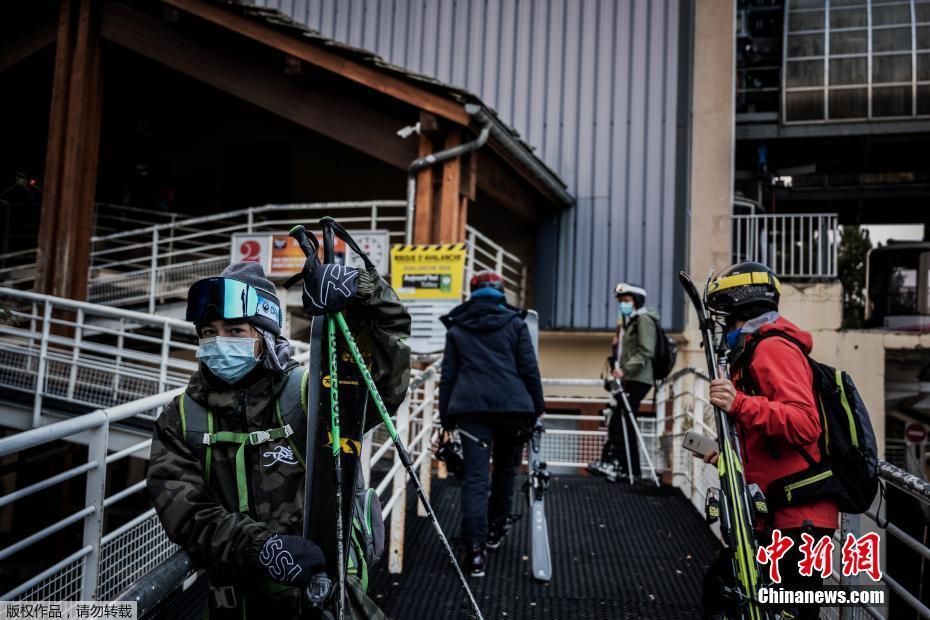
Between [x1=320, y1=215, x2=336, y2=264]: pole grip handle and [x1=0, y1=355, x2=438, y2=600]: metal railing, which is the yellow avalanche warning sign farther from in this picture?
[x1=320, y1=215, x2=336, y2=264]: pole grip handle

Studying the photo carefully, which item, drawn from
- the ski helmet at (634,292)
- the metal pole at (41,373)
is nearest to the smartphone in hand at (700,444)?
the ski helmet at (634,292)

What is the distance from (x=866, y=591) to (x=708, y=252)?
29.7ft

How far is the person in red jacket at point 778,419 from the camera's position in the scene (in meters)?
2.55

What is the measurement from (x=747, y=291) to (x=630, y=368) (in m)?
3.51

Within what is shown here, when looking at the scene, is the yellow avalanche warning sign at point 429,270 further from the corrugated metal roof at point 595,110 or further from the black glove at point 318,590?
the black glove at point 318,590

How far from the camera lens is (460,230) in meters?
8.70

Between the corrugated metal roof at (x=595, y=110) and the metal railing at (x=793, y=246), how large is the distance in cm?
121

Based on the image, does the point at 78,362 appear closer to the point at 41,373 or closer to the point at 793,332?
the point at 41,373

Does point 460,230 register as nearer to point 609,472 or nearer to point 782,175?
point 609,472

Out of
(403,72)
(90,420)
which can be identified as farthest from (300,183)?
(90,420)

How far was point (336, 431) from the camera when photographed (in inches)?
82.6

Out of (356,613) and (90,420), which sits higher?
(90,420)

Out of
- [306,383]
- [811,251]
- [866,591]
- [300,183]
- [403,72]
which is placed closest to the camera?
[306,383]

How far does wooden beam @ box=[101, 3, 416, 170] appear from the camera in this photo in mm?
9133
